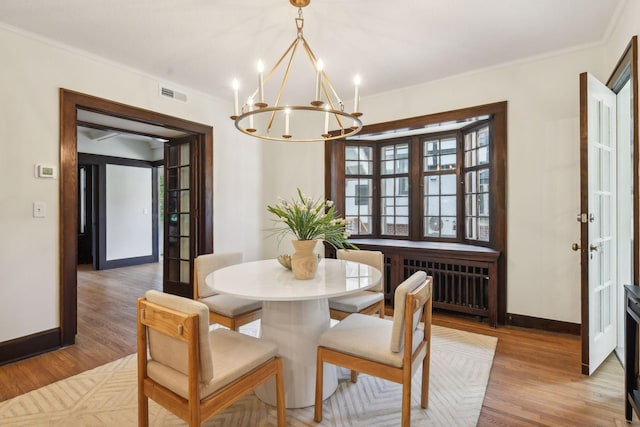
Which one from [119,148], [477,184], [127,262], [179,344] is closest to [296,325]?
[179,344]

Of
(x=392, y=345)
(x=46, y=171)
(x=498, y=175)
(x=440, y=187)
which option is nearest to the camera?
(x=392, y=345)

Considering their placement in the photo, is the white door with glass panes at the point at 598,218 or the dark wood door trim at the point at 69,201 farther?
the dark wood door trim at the point at 69,201

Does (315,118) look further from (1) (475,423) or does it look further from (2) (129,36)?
(1) (475,423)

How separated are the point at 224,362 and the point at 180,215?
3.47 m

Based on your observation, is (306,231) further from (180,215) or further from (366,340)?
(180,215)

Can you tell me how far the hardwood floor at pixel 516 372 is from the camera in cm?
195

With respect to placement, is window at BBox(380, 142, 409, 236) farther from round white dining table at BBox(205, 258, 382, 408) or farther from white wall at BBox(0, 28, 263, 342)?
white wall at BBox(0, 28, 263, 342)

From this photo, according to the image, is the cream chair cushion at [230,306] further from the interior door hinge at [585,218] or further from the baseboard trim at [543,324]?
the baseboard trim at [543,324]

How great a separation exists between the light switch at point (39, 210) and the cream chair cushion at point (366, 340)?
2547 mm

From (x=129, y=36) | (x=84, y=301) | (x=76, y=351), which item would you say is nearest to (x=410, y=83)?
(x=129, y=36)

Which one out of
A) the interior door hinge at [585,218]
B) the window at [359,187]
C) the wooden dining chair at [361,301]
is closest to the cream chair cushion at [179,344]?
the wooden dining chair at [361,301]

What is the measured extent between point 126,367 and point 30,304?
3.28 feet

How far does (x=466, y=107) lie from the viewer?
3561 millimetres

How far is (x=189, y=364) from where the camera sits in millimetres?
1339
